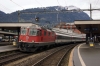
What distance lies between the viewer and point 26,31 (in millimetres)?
25766

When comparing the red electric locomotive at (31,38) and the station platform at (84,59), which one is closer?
the station platform at (84,59)

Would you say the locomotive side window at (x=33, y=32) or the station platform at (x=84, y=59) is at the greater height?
the locomotive side window at (x=33, y=32)

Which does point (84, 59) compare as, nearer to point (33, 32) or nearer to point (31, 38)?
point (31, 38)

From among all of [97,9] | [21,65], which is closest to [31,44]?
[21,65]

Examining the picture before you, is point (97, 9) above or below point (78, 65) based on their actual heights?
above

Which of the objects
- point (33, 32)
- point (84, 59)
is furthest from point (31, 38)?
point (84, 59)

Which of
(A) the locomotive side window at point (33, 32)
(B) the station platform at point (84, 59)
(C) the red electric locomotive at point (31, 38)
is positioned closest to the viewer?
(B) the station platform at point (84, 59)

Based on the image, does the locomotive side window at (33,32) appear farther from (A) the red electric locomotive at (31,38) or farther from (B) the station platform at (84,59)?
(B) the station platform at (84,59)

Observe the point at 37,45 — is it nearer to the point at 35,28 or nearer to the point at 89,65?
the point at 35,28

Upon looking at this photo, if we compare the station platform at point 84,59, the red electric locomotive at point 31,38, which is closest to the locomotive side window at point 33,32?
the red electric locomotive at point 31,38

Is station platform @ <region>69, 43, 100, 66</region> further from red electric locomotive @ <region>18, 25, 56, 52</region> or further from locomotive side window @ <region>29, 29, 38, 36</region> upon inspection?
locomotive side window @ <region>29, 29, 38, 36</region>

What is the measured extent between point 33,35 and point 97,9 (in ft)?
44.1

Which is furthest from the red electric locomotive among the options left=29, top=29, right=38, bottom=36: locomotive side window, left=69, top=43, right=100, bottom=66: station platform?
left=69, top=43, right=100, bottom=66: station platform

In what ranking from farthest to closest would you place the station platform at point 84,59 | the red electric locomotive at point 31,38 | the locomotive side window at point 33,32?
the locomotive side window at point 33,32 → the red electric locomotive at point 31,38 → the station platform at point 84,59
